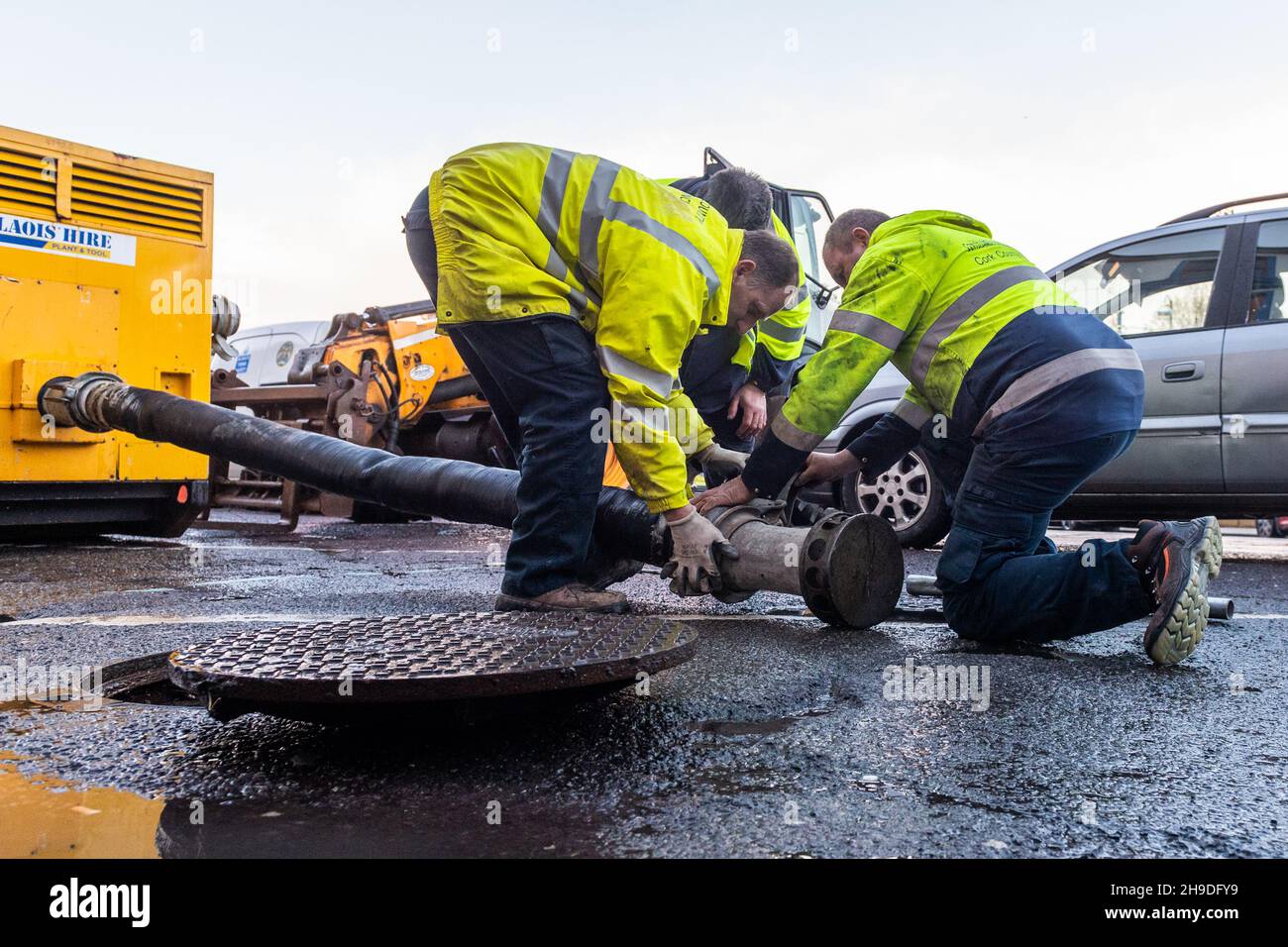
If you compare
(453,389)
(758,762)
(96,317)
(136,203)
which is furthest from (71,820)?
(453,389)

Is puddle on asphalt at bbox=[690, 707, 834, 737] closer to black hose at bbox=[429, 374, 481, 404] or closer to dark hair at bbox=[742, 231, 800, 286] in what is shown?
dark hair at bbox=[742, 231, 800, 286]

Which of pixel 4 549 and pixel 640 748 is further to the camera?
pixel 4 549

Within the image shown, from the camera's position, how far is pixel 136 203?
5668 mm

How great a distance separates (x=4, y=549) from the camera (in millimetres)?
5277

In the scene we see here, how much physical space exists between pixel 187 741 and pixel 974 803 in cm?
132

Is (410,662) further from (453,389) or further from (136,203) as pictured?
(453,389)

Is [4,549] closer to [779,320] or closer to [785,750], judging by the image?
[779,320]

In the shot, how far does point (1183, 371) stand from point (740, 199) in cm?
285

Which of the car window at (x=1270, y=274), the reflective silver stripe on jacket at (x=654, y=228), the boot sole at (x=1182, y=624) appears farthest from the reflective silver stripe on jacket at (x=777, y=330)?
the car window at (x=1270, y=274)

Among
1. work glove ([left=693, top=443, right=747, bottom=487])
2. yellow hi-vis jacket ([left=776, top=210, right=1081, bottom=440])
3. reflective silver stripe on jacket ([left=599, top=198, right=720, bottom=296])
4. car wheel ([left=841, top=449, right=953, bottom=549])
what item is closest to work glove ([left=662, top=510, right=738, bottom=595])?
yellow hi-vis jacket ([left=776, top=210, right=1081, bottom=440])

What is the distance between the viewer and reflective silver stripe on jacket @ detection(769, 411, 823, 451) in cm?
291
